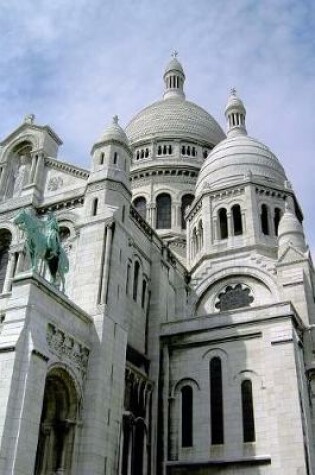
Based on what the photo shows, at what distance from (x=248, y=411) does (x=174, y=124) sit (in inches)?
1257

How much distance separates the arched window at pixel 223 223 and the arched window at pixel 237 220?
0.59 metres

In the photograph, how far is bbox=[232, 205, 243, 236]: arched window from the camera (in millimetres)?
34938

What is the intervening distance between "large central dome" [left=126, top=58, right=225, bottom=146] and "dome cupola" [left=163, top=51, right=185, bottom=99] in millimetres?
2843

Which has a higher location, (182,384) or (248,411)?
(182,384)

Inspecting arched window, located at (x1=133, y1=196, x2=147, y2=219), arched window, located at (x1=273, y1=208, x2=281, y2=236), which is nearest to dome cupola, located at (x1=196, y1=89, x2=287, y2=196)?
arched window, located at (x1=273, y1=208, x2=281, y2=236)

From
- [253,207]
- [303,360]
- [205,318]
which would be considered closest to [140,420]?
[205,318]

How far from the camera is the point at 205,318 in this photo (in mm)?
27578

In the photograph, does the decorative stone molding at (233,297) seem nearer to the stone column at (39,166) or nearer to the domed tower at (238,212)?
the domed tower at (238,212)

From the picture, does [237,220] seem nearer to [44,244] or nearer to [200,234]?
[200,234]

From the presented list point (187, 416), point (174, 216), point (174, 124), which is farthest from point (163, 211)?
point (187, 416)

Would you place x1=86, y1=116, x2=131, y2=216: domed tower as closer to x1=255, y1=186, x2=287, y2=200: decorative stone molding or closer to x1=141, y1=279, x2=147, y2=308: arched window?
x1=141, y1=279, x2=147, y2=308: arched window

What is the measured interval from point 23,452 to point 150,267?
46.9 ft

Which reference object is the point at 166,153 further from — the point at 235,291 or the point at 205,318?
the point at 205,318

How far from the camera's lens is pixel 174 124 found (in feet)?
167
